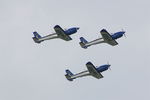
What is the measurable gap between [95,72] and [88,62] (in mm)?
4854

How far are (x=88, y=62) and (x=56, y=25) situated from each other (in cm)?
1255

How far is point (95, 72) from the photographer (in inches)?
7864

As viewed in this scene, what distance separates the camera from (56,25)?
200 metres

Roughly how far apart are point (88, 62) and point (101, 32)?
867 cm

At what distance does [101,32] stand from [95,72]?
9.93 metres

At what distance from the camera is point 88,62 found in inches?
7717

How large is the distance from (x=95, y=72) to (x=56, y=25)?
15.0 metres

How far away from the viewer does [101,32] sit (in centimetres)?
19938
